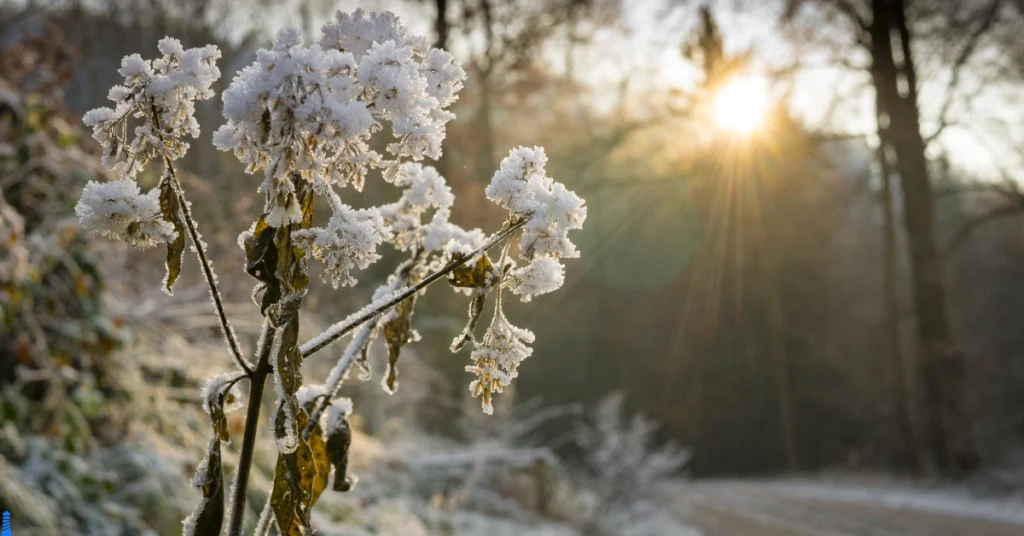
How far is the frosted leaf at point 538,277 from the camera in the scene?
48.8 inches

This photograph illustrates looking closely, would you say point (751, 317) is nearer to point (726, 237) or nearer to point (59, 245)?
point (726, 237)

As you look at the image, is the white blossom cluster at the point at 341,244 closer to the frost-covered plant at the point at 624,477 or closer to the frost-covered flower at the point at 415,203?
the frost-covered flower at the point at 415,203

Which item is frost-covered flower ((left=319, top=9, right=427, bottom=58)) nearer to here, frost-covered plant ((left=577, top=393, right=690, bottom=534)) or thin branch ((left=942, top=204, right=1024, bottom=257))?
frost-covered plant ((left=577, top=393, right=690, bottom=534))

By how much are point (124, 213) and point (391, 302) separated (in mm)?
448

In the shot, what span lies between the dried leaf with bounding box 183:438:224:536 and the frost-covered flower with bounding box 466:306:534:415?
45 cm

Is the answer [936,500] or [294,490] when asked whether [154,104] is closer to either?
[294,490]

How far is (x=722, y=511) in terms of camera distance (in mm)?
10062

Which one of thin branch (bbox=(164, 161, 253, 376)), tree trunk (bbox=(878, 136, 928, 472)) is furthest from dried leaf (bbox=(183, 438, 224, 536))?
tree trunk (bbox=(878, 136, 928, 472))

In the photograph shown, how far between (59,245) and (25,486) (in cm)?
140

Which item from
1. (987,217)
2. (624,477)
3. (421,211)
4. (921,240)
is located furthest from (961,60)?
(421,211)

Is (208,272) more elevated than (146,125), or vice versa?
(146,125)

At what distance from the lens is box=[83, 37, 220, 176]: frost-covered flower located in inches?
44.9

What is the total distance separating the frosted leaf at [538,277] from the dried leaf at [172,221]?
575mm

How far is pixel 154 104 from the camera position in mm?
1152
